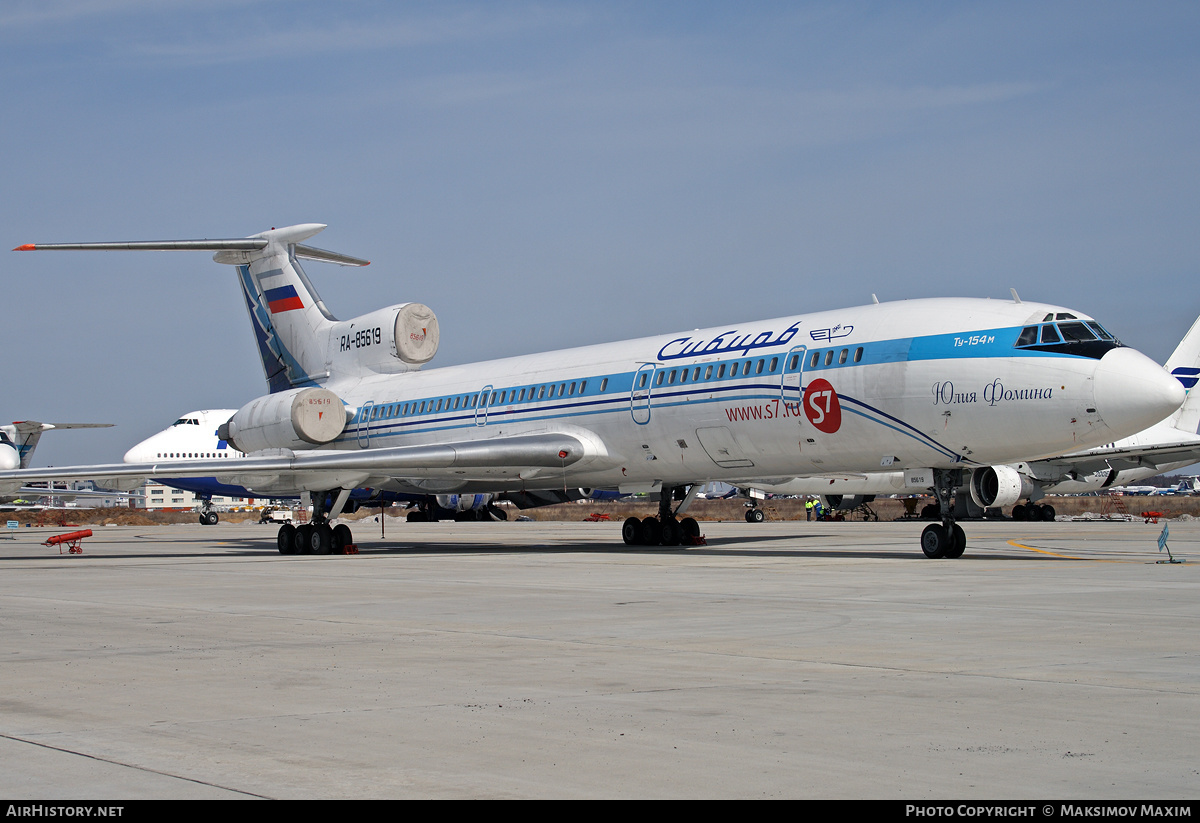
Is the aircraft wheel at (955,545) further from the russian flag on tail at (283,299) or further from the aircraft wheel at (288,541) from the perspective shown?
the russian flag on tail at (283,299)

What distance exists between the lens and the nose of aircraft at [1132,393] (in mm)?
17141

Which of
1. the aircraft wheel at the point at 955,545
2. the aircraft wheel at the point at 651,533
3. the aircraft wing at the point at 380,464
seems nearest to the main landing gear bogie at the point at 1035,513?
the aircraft wheel at the point at 651,533

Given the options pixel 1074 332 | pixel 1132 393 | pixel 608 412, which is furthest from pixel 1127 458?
pixel 1132 393

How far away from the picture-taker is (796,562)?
1930 cm

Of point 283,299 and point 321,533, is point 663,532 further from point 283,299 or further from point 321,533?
point 283,299

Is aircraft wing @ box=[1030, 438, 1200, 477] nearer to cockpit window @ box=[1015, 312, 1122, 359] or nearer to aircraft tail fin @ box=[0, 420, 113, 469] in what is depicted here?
cockpit window @ box=[1015, 312, 1122, 359]

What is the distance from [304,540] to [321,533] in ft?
1.60

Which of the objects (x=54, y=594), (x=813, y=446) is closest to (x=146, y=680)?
A: (x=54, y=594)

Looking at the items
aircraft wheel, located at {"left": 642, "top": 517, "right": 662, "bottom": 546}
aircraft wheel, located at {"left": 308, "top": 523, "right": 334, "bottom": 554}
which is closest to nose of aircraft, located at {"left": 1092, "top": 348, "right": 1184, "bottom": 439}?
aircraft wheel, located at {"left": 642, "top": 517, "right": 662, "bottom": 546}

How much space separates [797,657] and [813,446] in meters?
12.7

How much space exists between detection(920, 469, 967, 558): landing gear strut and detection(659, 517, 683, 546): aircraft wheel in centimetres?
786

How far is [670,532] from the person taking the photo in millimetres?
26984

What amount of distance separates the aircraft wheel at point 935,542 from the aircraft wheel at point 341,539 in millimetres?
12292

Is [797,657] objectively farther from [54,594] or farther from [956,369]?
[956,369]
